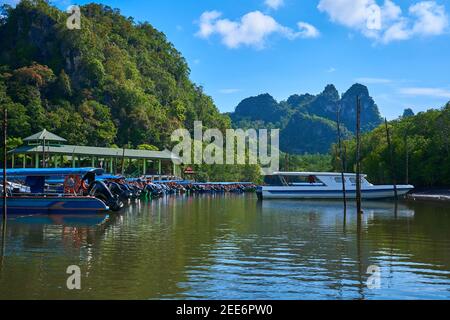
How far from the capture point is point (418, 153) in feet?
225

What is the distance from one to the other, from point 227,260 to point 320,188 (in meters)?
45.8

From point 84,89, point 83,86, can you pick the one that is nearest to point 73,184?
point 84,89

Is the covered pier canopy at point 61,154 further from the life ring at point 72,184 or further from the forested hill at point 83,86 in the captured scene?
the life ring at point 72,184

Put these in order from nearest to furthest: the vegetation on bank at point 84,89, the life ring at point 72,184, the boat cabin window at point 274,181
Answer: the life ring at point 72,184 → the boat cabin window at point 274,181 → the vegetation on bank at point 84,89

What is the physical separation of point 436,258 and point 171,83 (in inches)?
5813

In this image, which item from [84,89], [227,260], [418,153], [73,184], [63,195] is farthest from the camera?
[84,89]

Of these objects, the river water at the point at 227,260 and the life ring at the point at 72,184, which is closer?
the river water at the point at 227,260

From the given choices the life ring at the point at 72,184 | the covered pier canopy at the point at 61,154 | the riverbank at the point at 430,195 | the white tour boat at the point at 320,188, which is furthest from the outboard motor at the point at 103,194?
the riverbank at the point at 430,195

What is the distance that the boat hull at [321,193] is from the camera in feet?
197

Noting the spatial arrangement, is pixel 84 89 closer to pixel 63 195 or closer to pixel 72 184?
pixel 72 184

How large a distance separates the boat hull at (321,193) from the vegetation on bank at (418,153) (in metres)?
5.83

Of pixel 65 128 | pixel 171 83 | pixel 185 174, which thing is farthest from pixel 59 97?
pixel 171 83

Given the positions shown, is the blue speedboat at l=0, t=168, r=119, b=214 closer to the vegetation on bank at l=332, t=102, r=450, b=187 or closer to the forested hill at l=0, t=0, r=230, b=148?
the vegetation on bank at l=332, t=102, r=450, b=187
